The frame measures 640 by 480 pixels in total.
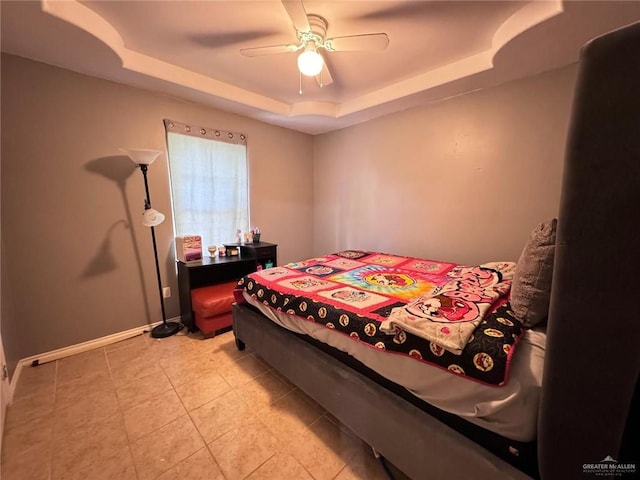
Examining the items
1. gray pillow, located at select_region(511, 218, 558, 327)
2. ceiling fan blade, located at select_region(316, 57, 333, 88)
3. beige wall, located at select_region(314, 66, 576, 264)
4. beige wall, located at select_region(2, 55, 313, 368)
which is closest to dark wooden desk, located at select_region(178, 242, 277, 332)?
beige wall, located at select_region(2, 55, 313, 368)

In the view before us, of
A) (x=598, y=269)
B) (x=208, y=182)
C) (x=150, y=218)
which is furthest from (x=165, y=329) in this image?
(x=598, y=269)

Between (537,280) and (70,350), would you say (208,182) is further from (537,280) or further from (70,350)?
(537,280)

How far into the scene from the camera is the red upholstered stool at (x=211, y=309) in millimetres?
2463

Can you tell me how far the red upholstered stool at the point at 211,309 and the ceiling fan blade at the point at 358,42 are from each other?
2346 millimetres

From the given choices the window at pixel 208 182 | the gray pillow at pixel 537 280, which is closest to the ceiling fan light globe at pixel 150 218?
the window at pixel 208 182

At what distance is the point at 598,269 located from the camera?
649mm

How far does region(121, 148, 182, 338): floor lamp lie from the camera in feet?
7.38

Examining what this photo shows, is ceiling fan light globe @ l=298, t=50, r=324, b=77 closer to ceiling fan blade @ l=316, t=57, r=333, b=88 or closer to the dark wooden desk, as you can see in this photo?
ceiling fan blade @ l=316, t=57, r=333, b=88

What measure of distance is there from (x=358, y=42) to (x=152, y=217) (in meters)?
2.27

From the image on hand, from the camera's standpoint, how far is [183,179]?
289 centimetres

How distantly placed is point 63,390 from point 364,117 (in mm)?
3948

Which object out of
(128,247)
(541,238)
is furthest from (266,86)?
(541,238)

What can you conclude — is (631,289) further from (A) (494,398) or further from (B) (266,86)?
(B) (266,86)

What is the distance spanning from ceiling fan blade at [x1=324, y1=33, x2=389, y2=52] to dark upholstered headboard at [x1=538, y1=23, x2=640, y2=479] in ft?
4.60
